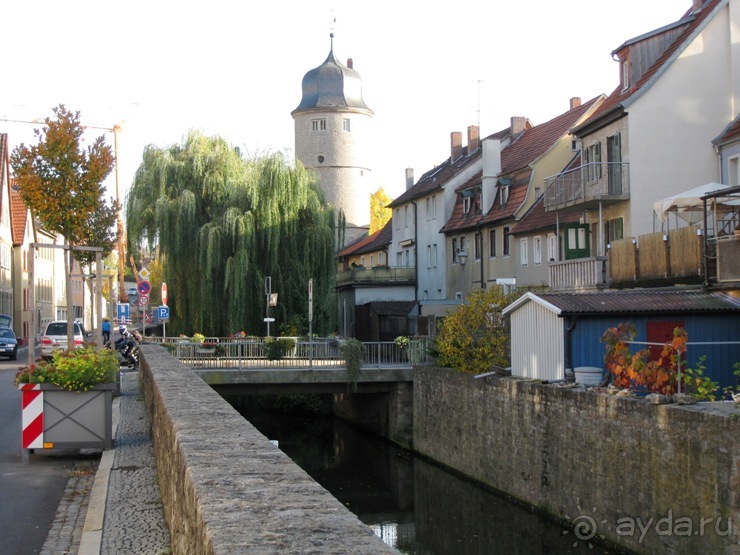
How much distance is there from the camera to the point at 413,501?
80.0 feet

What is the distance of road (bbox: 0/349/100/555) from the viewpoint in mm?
9797

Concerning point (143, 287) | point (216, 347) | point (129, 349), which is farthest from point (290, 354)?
point (129, 349)

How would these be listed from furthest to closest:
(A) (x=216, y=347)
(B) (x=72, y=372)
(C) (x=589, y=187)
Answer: (A) (x=216, y=347)
(C) (x=589, y=187)
(B) (x=72, y=372)

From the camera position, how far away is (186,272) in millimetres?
38219

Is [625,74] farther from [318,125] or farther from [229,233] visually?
[318,125]

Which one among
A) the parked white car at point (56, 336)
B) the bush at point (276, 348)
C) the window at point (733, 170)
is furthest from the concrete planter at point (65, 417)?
the parked white car at point (56, 336)

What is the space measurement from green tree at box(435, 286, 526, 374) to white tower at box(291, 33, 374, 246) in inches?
1897

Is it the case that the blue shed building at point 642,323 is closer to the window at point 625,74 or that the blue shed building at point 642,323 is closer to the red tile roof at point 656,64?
the red tile roof at point 656,64

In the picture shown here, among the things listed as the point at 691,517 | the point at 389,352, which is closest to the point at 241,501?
the point at 691,517

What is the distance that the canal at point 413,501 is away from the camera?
768 inches

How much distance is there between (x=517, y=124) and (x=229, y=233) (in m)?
21.2

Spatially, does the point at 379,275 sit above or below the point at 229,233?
below

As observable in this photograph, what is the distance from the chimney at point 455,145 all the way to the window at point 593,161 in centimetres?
2458

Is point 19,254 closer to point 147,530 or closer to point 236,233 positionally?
point 236,233
